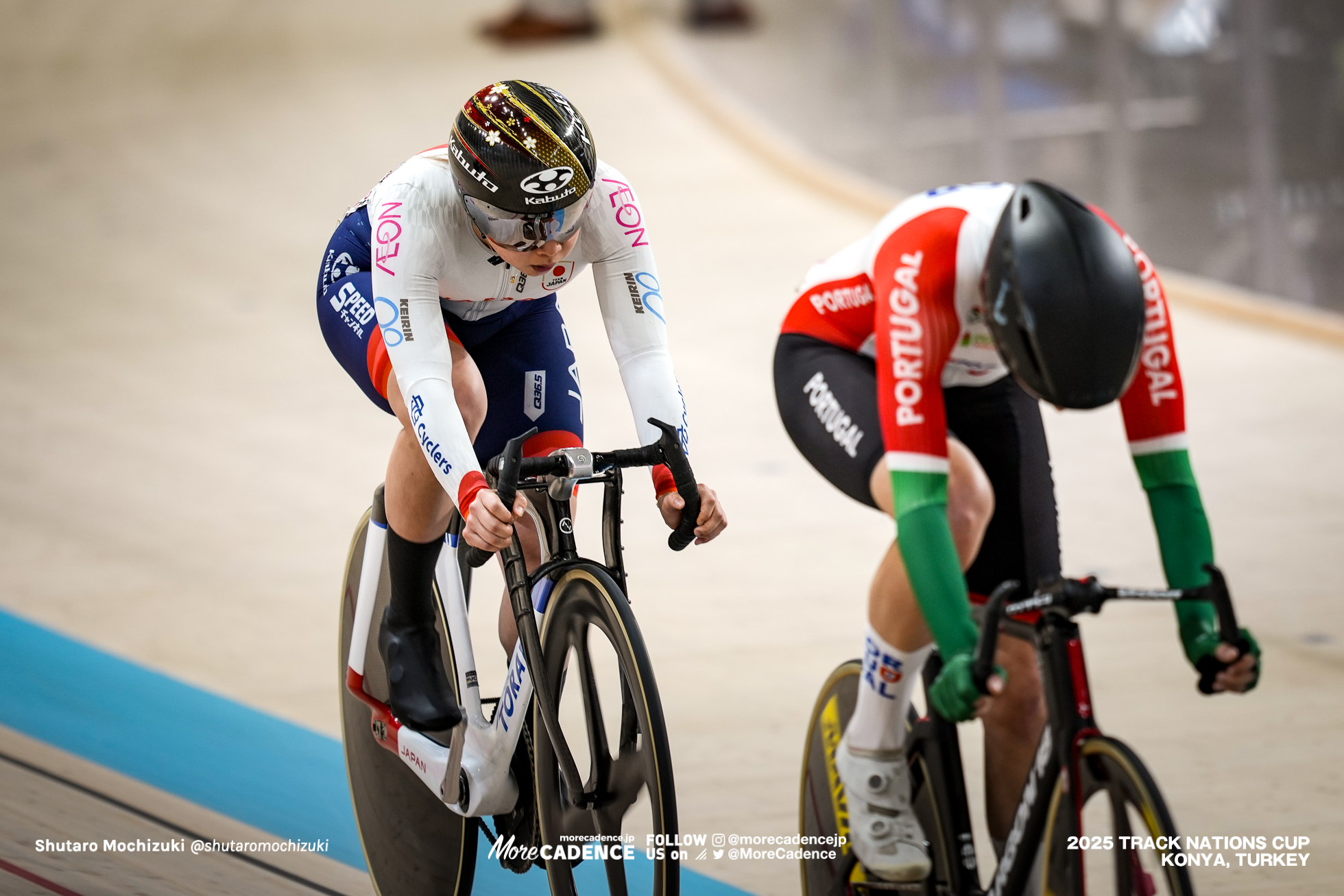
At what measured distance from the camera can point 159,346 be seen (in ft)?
23.0

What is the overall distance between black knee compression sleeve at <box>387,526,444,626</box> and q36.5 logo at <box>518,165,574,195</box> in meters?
0.70

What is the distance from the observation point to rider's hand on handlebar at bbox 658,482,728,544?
2.38 meters

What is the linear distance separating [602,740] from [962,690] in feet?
2.30

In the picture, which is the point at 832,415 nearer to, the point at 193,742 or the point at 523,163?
the point at 523,163

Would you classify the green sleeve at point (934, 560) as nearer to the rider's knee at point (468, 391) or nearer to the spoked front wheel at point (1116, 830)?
the spoked front wheel at point (1116, 830)

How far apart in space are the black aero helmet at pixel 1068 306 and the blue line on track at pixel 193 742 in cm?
136

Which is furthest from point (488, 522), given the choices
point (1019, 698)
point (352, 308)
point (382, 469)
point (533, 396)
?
point (382, 469)

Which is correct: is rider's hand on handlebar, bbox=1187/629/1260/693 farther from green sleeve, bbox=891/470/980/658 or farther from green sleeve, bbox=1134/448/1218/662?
green sleeve, bbox=891/470/980/658

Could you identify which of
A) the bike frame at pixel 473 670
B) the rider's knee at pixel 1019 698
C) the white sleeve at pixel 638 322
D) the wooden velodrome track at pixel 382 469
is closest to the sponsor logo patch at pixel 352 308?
the bike frame at pixel 473 670

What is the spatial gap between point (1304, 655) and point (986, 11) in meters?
5.51

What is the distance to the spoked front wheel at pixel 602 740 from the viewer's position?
2.18 metres

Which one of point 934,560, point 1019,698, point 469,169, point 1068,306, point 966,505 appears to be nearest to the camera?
point 1068,306

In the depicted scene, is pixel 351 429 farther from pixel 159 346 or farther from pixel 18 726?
pixel 18 726

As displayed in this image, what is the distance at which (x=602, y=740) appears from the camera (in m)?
2.37
